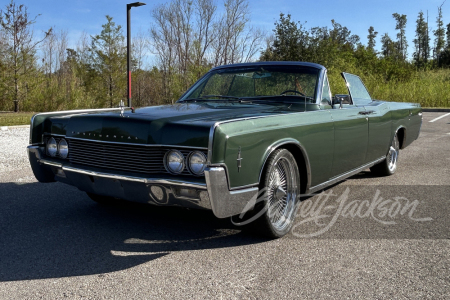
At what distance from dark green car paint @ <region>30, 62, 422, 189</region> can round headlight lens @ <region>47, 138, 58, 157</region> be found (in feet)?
0.26

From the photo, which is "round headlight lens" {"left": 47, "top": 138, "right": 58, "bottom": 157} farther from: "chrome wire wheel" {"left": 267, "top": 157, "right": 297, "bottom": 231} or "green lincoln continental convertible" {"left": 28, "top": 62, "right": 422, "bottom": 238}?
"chrome wire wheel" {"left": 267, "top": 157, "right": 297, "bottom": 231}

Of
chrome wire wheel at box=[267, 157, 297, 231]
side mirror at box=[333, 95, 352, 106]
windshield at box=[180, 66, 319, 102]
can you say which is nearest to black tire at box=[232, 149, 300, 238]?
chrome wire wheel at box=[267, 157, 297, 231]

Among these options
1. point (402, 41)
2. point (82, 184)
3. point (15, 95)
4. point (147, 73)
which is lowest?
point (82, 184)

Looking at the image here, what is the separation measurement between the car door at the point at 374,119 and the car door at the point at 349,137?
189 millimetres

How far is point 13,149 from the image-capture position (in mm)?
8250

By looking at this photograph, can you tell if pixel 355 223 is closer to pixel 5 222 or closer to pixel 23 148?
pixel 5 222

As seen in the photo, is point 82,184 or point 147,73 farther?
point 147,73

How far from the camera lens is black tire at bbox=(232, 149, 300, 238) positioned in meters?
3.19

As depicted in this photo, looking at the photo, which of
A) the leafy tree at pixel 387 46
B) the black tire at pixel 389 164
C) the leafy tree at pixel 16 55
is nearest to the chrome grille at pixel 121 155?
the black tire at pixel 389 164

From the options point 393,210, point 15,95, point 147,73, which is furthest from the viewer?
point 147,73

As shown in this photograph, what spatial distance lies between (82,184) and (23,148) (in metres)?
5.71

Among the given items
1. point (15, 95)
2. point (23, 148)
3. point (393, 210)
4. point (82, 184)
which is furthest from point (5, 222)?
point (15, 95)

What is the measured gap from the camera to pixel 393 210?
169 inches

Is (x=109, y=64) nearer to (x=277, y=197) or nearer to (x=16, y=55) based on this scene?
(x=16, y=55)
